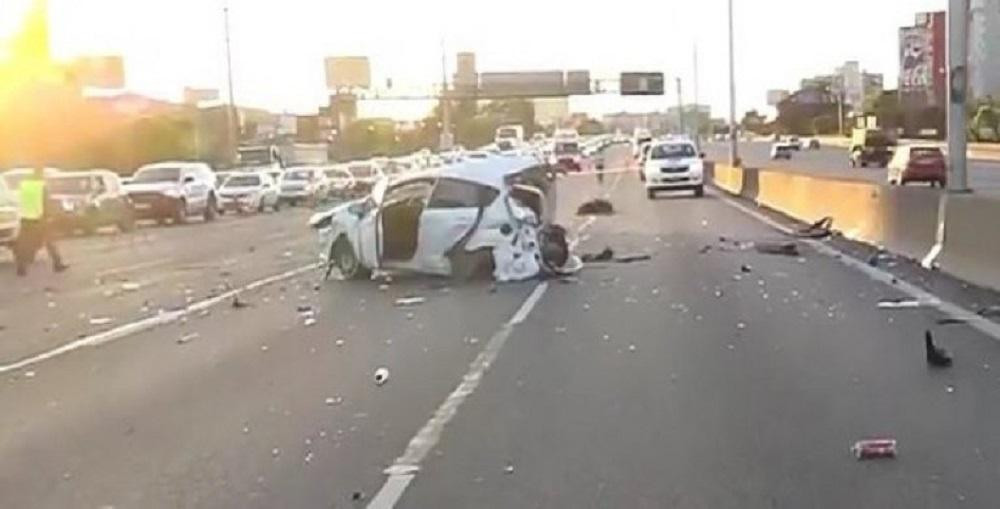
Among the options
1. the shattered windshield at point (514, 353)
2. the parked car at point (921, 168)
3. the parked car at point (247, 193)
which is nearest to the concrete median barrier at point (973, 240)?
the shattered windshield at point (514, 353)

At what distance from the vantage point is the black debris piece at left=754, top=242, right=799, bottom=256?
28600 millimetres

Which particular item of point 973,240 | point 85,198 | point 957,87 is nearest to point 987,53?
point 85,198

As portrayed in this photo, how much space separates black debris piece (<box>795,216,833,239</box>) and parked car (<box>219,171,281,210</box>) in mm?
28564

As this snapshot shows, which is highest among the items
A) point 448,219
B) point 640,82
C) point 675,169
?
point 640,82

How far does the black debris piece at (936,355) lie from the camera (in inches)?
547

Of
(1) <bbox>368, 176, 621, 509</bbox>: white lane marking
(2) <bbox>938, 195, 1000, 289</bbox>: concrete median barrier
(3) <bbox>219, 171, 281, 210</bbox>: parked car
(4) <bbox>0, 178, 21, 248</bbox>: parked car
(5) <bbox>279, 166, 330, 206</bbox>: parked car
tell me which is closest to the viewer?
(1) <bbox>368, 176, 621, 509</bbox>: white lane marking

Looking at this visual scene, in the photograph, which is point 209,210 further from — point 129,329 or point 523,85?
point 523,85

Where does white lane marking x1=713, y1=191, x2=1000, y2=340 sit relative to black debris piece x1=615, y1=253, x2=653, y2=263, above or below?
above

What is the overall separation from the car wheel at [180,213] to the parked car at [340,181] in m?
12.0

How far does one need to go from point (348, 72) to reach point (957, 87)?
115 meters

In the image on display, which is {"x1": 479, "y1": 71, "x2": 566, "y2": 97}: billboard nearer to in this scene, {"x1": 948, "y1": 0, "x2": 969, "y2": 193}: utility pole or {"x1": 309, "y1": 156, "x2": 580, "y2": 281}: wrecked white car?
{"x1": 948, "y1": 0, "x2": 969, "y2": 193}: utility pole

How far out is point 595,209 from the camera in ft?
157

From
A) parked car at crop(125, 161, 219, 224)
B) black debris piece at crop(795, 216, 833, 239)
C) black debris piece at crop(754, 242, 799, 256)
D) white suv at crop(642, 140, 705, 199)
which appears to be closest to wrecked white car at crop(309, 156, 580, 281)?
black debris piece at crop(754, 242, 799, 256)

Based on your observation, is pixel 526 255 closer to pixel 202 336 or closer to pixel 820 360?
pixel 202 336
